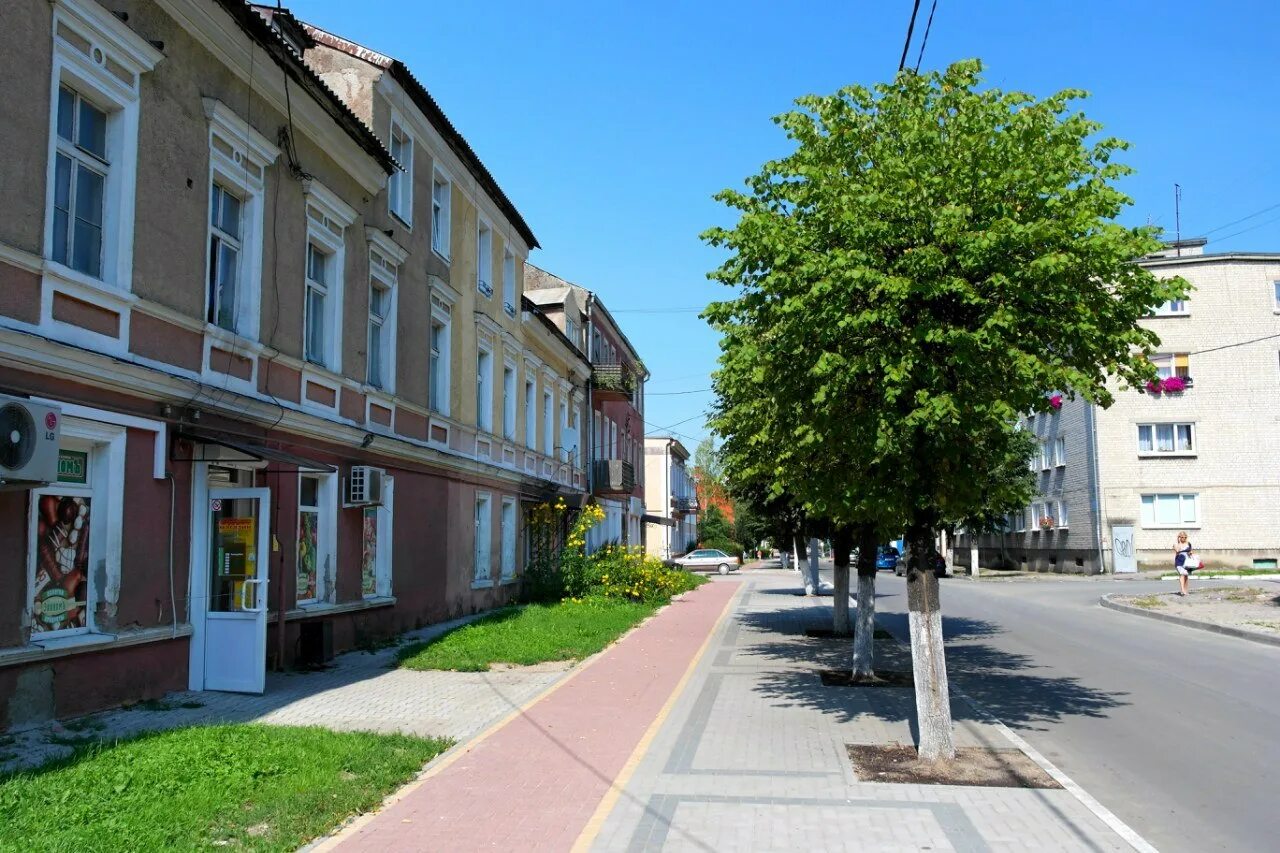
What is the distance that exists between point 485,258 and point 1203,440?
103ft

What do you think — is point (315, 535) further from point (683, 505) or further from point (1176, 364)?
point (683, 505)

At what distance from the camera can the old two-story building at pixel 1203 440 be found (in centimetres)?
3847

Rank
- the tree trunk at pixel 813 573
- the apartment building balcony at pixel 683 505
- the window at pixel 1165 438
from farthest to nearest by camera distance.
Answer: the apartment building balcony at pixel 683 505 < the window at pixel 1165 438 < the tree trunk at pixel 813 573

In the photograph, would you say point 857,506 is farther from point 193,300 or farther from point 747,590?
point 747,590

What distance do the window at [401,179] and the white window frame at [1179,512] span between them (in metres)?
33.3

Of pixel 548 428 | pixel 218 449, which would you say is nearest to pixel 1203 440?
pixel 548 428

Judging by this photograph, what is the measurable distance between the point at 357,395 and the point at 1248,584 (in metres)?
26.9

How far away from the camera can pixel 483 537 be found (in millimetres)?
21484

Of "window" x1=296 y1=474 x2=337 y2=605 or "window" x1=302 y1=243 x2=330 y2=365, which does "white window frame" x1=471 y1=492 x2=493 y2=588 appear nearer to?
"window" x1=296 y1=474 x2=337 y2=605

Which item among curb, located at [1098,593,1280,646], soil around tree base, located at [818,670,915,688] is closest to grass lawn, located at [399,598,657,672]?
soil around tree base, located at [818,670,915,688]

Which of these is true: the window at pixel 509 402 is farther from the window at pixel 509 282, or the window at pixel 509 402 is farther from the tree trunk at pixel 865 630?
the tree trunk at pixel 865 630

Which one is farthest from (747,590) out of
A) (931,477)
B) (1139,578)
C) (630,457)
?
(931,477)

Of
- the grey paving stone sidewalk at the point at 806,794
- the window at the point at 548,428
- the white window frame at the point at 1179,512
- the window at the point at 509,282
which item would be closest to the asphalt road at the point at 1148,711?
the grey paving stone sidewalk at the point at 806,794

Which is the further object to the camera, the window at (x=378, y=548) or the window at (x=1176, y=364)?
the window at (x=1176, y=364)
